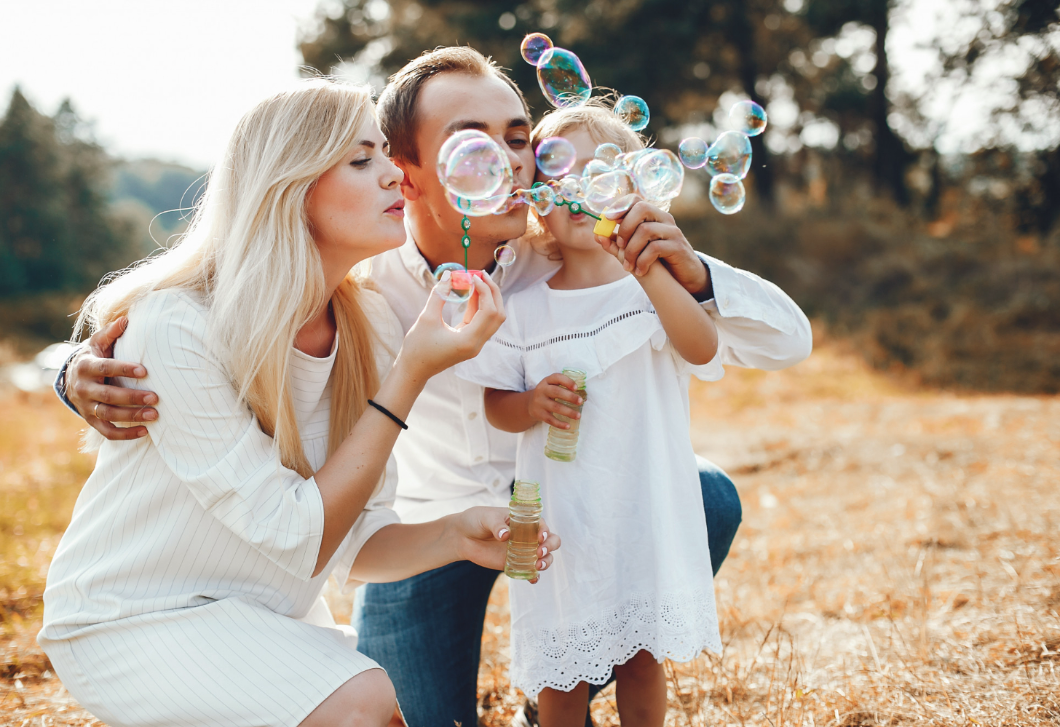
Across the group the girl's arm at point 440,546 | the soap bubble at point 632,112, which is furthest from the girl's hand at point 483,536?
the soap bubble at point 632,112

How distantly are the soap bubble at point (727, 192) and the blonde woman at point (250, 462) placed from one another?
29.2 inches

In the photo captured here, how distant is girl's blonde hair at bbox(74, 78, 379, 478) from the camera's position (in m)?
1.66

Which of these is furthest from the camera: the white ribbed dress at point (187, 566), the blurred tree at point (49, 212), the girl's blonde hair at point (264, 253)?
the blurred tree at point (49, 212)

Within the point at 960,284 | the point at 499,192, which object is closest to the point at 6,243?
the point at 960,284

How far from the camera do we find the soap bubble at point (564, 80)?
221 centimetres

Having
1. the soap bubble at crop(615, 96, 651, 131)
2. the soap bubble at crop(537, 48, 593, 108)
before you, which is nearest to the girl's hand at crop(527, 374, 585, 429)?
the soap bubble at crop(615, 96, 651, 131)

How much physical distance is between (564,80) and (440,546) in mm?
1345

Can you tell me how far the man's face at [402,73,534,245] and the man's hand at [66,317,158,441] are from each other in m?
0.97

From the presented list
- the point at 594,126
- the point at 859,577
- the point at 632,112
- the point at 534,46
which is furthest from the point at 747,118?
the point at 859,577

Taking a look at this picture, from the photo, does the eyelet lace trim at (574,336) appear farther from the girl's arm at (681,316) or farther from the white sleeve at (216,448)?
the white sleeve at (216,448)

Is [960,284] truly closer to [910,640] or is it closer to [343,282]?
[910,640]

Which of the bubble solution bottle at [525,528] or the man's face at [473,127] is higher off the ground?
the man's face at [473,127]

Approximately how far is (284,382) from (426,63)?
1.17 metres

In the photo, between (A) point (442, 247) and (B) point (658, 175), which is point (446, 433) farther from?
(B) point (658, 175)
